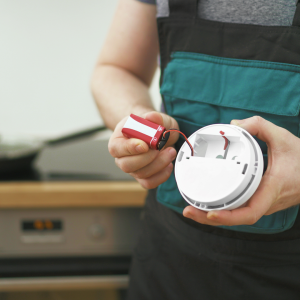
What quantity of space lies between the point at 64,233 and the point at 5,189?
0.22m

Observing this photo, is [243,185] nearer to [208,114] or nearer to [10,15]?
[208,114]

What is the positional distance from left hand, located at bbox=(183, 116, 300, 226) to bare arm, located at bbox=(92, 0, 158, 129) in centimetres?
29

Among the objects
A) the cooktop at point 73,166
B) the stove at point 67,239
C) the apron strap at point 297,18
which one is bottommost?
the stove at point 67,239

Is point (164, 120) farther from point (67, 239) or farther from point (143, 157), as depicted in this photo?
point (67, 239)

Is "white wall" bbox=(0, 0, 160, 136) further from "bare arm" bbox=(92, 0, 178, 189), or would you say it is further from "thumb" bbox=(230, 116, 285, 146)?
"thumb" bbox=(230, 116, 285, 146)

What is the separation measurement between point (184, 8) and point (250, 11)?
106 mm

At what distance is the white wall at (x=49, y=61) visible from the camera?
51.2 inches

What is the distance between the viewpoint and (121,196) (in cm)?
83

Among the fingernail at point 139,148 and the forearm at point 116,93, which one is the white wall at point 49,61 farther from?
the fingernail at point 139,148

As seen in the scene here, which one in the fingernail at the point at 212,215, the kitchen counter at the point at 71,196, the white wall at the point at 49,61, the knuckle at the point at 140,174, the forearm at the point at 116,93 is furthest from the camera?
the white wall at the point at 49,61

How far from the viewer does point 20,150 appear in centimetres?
95

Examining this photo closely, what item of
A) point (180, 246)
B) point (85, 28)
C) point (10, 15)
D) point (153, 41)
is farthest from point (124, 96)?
point (10, 15)

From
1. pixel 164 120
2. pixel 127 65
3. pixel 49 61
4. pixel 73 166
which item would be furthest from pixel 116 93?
pixel 49 61

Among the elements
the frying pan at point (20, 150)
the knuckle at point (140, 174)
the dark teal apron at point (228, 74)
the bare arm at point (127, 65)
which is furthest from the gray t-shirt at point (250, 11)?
the frying pan at point (20, 150)
